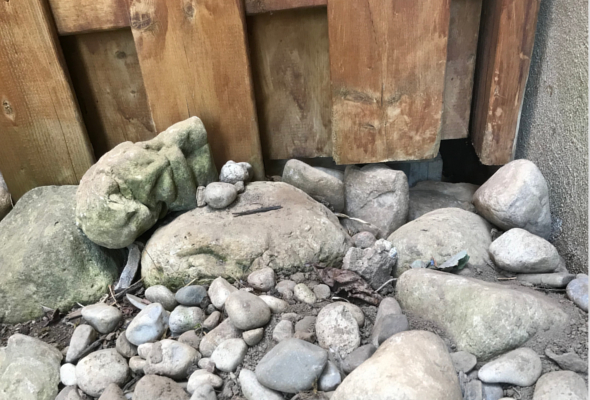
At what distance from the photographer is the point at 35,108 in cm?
210

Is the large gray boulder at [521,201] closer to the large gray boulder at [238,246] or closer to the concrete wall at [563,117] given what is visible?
the concrete wall at [563,117]

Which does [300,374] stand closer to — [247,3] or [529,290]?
[529,290]

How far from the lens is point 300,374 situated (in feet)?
4.41

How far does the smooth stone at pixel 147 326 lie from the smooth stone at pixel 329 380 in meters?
Answer: 0.63

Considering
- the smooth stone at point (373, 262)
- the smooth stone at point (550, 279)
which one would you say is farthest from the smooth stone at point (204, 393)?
the smooth stone at point (550, 279)

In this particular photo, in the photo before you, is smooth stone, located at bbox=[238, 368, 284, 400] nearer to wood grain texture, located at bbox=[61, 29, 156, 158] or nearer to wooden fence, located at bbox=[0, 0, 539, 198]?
wooden fence, located at bbox=[0, 0, 539, 198]

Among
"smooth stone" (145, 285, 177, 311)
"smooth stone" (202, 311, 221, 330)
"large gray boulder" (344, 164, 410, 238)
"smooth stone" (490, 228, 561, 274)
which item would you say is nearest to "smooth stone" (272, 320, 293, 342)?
"smooth stone" (202, 311, 221, 330)

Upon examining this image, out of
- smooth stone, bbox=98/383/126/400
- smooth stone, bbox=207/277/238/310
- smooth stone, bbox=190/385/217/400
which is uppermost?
smooth stone, bbox=207/277/238/310

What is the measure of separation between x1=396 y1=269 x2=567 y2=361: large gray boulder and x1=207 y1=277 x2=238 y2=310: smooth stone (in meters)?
0.68

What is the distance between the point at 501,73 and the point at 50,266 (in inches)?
79.5

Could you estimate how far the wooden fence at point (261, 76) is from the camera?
192cm

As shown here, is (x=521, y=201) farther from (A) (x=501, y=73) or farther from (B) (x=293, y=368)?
(B) (x=293, y=368)

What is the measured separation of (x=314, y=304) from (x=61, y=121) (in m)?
1.44

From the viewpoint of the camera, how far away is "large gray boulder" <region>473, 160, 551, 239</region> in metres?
1.83
